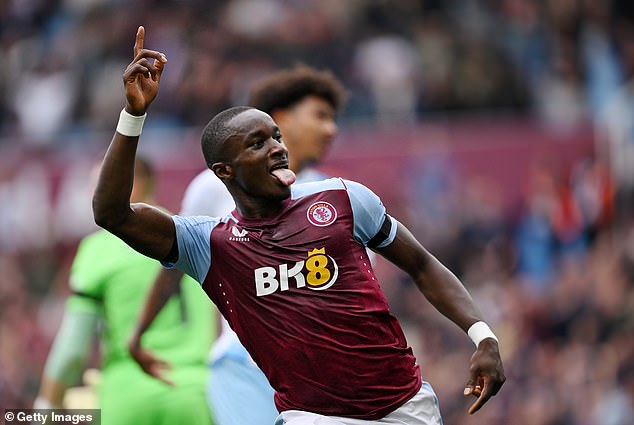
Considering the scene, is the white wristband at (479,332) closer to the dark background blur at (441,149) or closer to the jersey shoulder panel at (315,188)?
the jersey shoulder panel at (315,188)

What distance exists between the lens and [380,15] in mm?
17375

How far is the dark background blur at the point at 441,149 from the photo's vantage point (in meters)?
12.7

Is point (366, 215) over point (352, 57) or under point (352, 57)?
under

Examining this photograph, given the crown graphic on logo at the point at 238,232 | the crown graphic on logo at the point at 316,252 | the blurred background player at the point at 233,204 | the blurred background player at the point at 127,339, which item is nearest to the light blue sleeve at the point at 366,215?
the crown graphic on logo at the point at 316,252

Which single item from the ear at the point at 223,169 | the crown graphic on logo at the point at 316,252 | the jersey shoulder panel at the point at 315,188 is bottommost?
the crown graphic on logo at the point at 316,252

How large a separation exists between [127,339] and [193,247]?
7.72 feet

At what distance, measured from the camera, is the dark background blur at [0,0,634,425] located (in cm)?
1266

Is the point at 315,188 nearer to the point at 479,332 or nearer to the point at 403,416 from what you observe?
the point at 479,332

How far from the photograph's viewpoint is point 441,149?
14.8 metres

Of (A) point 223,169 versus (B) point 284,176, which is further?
(A) point 223,169

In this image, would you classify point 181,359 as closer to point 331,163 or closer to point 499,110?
point 331,163

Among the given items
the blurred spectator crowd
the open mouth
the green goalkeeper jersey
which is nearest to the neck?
the open mouth

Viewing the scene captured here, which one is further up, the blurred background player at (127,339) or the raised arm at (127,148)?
the raised arm at (127,148)

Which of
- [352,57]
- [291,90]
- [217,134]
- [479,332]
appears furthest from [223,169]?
[352,57]
